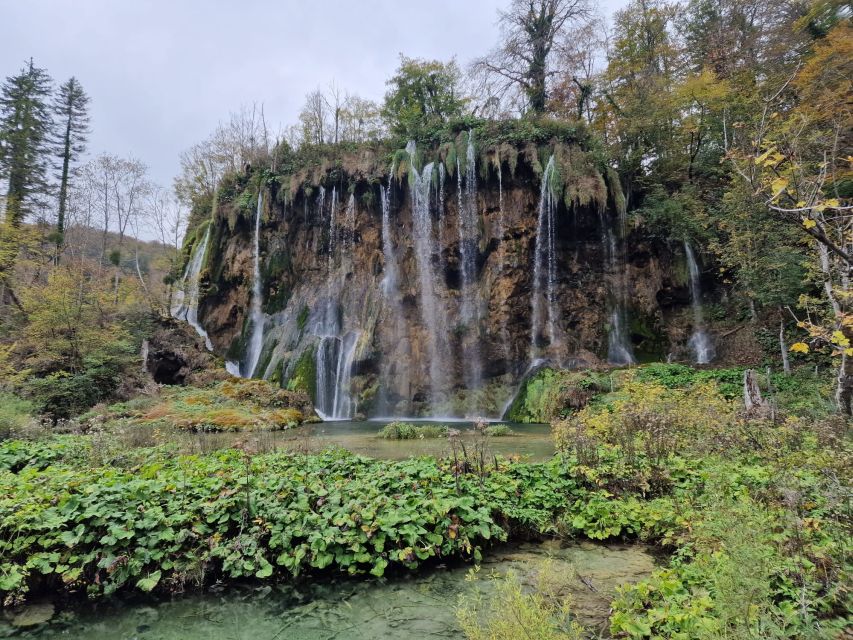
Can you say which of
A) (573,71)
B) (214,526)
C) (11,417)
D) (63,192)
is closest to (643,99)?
(573,71)

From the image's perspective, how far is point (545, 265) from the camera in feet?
66.6

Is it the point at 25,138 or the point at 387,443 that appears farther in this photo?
the point at 25,138

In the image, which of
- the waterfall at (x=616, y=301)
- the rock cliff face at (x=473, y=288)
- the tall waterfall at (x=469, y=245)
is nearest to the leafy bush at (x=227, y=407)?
the rock cliff face at (x=473, y=288)

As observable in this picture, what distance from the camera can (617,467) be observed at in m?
4.91

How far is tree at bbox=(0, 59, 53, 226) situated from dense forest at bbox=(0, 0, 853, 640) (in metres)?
0.19

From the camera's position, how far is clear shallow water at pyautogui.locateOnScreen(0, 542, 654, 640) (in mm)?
3146

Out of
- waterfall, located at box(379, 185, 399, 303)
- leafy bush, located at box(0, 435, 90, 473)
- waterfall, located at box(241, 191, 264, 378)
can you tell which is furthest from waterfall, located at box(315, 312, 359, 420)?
leafy bush, located at box(0, 435, 90, 473)

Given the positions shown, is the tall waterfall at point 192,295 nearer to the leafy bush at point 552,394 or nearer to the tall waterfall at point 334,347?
the tall waterfall at point 334,347

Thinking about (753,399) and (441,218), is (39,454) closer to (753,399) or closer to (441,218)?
(753,399)

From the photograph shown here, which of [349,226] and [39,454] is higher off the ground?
[349,226]

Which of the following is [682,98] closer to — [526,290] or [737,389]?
[526,290]

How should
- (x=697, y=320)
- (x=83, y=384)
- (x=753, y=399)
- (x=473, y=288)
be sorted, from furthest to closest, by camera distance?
(x=473, y=288) → (x=697, y=320) → (x=83, y=384) → (x=753, y=399)

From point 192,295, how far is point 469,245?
1543 cm

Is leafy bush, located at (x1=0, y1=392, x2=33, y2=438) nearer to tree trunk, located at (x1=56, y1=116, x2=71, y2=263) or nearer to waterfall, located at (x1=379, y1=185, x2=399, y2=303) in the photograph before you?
waterfall, located at (x1=379, y1=185, x2=399, y2=303)
